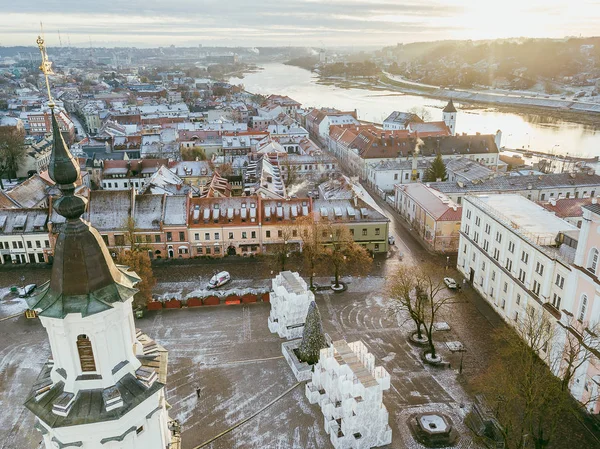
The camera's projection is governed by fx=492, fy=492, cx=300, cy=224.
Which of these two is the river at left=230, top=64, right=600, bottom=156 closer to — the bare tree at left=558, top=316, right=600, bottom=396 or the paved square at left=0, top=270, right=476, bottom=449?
the bare tree at left=558, top=316, right=600, bottom=396

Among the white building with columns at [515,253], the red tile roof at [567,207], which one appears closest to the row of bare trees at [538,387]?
the white building with columns at [515,253]

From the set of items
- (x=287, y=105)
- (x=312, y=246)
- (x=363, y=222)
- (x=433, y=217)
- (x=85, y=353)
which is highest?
(x=85, y=353)

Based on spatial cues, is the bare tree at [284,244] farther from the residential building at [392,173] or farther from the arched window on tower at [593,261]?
the residential building at [392,173]

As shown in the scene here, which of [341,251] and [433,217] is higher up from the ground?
[433,217]

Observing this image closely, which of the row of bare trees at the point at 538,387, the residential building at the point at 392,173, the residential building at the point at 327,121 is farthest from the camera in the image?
the residential building at the point at 327,121

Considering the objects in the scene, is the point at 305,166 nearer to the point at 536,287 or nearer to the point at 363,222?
the point at 363,222

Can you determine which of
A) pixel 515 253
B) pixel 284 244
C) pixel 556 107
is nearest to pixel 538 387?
pixel 515 253
